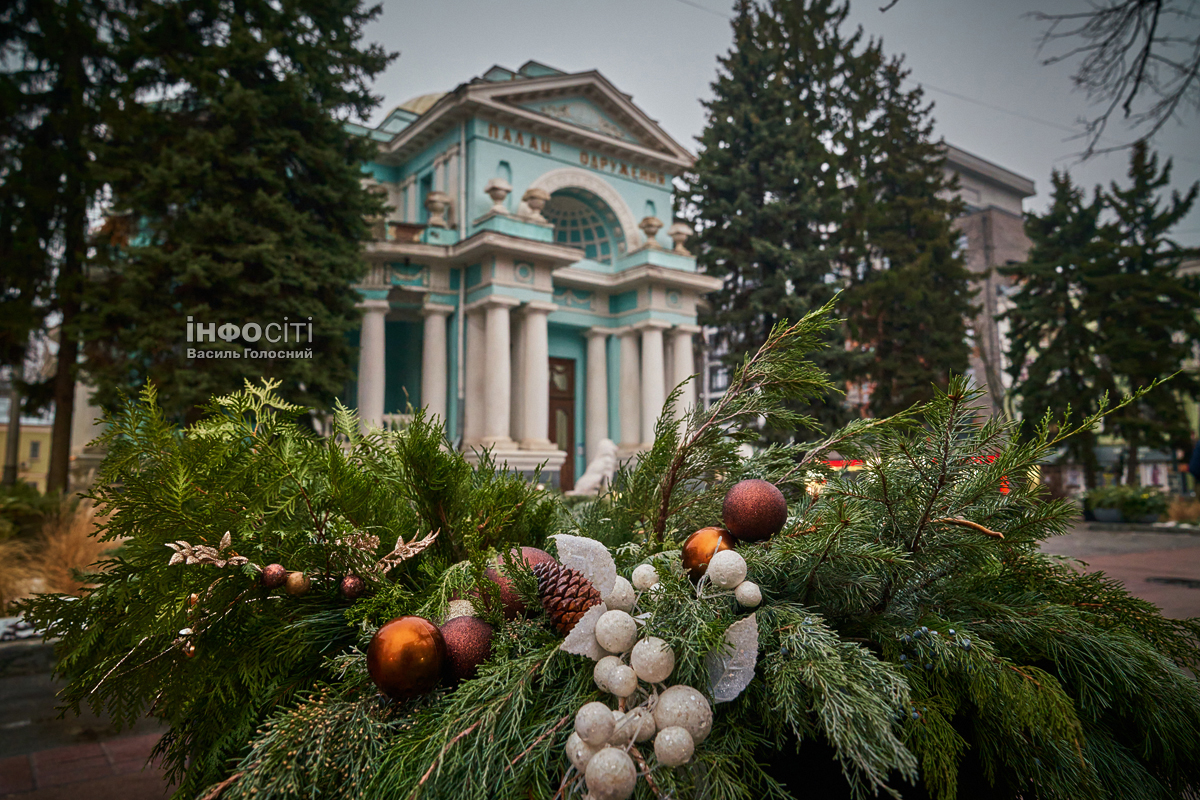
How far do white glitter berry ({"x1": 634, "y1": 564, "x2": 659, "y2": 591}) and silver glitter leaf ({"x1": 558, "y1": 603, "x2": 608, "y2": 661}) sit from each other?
0.35ft

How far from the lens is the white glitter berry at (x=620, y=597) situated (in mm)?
752

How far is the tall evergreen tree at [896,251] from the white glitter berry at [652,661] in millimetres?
17903

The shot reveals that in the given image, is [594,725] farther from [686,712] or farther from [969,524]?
[969,524]

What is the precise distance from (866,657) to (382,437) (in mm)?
766

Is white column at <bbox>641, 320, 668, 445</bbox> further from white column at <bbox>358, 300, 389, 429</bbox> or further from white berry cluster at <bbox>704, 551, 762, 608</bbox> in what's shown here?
white berry cluster at <bbox>704, 551, 762, 608</bbox>

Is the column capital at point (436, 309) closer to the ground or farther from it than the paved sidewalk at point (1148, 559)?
farther from it

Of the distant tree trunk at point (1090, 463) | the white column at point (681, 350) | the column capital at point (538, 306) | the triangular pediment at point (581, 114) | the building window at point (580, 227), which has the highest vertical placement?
the triangular pediment at point (581, 114)

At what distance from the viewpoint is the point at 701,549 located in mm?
842

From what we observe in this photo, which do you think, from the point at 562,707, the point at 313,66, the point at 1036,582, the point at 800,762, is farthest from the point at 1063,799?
the point at 313,66

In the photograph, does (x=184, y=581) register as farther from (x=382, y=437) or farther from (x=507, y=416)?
(x=507, y=416)

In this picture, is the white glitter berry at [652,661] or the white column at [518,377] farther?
the white column at [518,377]

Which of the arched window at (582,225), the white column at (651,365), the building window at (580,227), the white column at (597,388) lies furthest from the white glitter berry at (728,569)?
the building window at (580,227)

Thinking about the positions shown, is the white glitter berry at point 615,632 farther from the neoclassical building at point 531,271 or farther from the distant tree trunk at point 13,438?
the neoclassical building at point 531,271

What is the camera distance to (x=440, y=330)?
16188 mm
